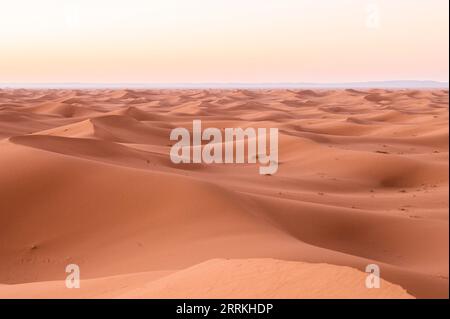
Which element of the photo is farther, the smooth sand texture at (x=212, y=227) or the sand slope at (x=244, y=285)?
the smooth sand texture at (x=212, y=227)

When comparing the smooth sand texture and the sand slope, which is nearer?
the sand slope

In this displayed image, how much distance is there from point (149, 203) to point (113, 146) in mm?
5836

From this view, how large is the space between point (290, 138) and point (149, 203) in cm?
1074

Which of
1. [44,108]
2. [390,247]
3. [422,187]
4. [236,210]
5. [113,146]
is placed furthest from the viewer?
[44,108]

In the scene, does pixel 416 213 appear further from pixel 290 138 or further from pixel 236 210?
pixel 290 138

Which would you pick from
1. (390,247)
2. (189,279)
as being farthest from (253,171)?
(189,279)

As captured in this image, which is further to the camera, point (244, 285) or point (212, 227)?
point (212, 227)

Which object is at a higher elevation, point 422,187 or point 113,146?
point 113,146

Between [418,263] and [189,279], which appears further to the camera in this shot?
[418,263]

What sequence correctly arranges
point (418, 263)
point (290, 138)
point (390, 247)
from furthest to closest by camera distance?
point (290, 138) → point (390, 247) → point (418, 263)

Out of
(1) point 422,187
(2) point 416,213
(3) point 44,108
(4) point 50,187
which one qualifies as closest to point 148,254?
(4) point 50,187

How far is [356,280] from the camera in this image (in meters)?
4.01

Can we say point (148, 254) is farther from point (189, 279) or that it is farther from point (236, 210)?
point (189, 279)

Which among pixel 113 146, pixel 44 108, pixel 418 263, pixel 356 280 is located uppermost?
pixel 44 108
